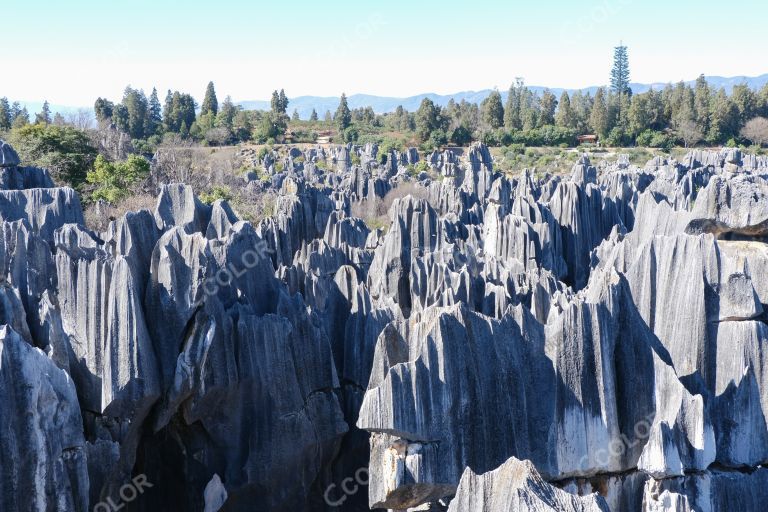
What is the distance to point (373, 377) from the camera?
890cm

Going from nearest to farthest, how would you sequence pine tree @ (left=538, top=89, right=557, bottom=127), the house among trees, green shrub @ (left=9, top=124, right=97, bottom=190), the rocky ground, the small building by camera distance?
the rocky ground < green shrub @ (left=9, top=124, right=97, bottom=190) < the small building < pine tree @ (left=538, top=89, right=557, bottom=127) < the house among trees

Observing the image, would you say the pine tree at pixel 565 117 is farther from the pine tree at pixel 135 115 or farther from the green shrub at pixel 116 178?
the green shrub at pixel 116 178

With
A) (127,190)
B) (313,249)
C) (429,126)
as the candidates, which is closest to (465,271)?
(313,249)

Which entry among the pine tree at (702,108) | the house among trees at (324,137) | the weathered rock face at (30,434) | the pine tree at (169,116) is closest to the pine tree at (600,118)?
the pine tree at (702,108)

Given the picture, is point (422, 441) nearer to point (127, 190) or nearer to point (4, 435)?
point (4, 435)

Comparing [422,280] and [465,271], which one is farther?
[422,280]

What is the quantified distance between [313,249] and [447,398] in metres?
12.1

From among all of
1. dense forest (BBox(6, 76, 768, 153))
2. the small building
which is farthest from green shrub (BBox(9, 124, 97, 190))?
the small building

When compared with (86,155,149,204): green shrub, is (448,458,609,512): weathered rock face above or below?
below

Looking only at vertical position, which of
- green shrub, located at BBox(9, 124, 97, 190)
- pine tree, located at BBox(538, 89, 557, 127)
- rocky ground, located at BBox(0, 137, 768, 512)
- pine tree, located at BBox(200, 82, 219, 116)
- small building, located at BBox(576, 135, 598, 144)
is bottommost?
rocky ground, located at BBox(0, 137, 768, 512)

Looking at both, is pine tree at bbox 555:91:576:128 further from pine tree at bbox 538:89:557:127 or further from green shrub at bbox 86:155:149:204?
green shrub at bbox 86:155:149:204

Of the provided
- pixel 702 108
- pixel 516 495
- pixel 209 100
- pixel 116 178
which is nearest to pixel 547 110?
pixel 702 108

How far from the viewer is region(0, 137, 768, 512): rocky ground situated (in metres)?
7.44

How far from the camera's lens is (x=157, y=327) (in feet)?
34.4
